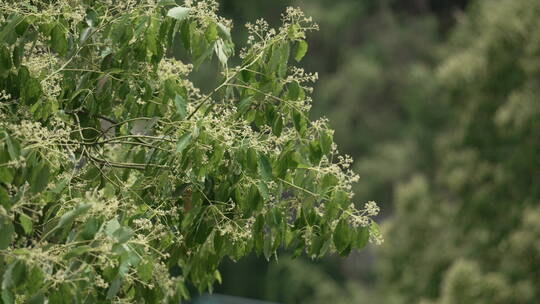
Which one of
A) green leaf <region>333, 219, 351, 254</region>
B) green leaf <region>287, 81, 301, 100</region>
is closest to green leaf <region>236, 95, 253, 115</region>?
green leaf <region>287, 81, 301, 100</region>

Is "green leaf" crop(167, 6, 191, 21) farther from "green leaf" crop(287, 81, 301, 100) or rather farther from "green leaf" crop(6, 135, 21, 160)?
"green leaf" crop(6, 135, 21, 160)

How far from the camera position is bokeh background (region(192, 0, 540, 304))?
11.0 meters

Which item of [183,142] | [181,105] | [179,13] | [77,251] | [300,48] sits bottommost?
[77,251]

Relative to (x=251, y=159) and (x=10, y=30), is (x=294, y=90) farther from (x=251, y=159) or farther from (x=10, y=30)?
(x=10, y=30)

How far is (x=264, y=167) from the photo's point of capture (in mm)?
2666

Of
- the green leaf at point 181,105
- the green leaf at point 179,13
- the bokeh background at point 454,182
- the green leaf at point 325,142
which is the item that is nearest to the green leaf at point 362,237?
the green leaf at point 325,142

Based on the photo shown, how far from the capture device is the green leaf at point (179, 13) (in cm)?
264

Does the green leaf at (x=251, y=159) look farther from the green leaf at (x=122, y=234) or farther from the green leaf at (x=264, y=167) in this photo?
the green leaf at (x=122, y=234)

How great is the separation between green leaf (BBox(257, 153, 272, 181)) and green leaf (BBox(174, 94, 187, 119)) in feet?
0.76

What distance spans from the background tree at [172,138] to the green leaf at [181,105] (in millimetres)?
10

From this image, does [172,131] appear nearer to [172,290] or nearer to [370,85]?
[172,290]

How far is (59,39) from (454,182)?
30.6 feet

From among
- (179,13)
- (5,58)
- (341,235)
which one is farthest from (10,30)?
(341,235)

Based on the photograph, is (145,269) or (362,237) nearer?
(145,269)
